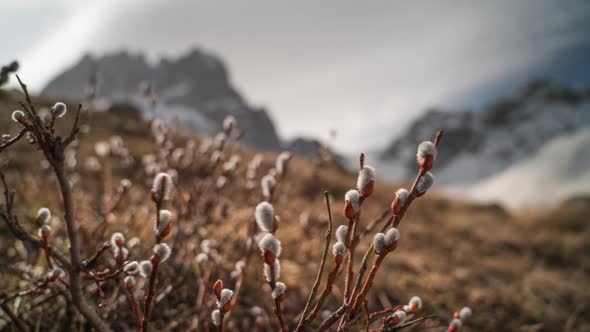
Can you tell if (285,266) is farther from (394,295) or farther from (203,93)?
(203,93)

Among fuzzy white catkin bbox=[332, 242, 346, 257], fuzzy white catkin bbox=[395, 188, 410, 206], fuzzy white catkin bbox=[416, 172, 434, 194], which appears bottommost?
fuzzy white catkin bbox=[332, 242, 346, 257]

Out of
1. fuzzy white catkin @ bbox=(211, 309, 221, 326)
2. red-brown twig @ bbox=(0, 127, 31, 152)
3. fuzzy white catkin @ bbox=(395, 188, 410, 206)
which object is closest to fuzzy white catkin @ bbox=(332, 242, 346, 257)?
fuzzy white catkin @ bbox=(395, 188, 410, 206)

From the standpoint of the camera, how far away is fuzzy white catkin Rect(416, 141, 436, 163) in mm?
585

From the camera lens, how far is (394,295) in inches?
87.8

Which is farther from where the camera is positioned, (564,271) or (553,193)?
(553,193)

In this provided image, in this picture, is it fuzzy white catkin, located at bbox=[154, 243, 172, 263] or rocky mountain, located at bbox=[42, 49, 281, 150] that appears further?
rocky mountain, located at bbox=[42, 49, 281, 150]

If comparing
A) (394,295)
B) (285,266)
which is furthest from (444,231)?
(285,266)

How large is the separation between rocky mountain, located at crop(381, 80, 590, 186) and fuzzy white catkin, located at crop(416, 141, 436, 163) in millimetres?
84388

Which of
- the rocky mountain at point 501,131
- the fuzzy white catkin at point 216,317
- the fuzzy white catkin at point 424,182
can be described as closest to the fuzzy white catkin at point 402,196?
the fuzzy white catkin at point 424,182

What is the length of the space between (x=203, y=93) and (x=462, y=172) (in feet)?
257

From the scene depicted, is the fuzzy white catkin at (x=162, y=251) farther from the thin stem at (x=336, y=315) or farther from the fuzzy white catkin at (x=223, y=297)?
the thin stem at (x=336, y=315)

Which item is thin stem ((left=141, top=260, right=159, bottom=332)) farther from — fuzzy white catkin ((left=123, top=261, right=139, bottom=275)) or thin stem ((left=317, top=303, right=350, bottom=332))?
thin stem ((left=317, top=303, right=350, bottom=332))

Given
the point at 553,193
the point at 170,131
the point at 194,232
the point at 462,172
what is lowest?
the point at 194,232

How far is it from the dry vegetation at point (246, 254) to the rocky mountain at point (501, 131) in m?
80.2
